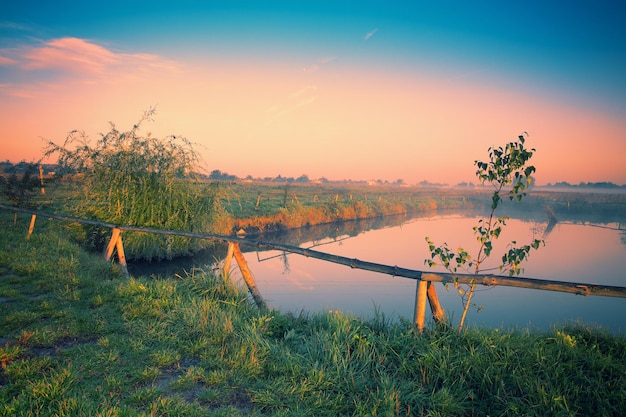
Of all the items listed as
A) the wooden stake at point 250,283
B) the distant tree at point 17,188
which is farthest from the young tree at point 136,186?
the wooden stake at point 250,283

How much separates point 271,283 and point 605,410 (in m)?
11.8

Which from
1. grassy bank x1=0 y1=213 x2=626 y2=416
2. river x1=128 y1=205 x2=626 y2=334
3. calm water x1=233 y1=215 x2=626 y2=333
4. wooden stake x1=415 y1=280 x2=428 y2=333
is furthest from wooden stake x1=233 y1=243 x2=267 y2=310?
wooden stake x1=415 y1=280 x2=428 y2=333

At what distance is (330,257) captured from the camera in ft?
18.8

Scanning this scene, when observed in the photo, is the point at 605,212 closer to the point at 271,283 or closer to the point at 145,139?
the point at 271,283

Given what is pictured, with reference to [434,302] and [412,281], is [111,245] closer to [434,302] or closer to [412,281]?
[434,302]

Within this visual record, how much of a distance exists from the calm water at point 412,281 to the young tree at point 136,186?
13.2 ft

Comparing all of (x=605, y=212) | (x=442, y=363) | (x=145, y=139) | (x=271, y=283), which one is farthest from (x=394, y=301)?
(x=605, y=212)

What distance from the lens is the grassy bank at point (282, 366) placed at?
135 inches

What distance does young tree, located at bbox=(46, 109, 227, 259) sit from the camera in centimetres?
1341

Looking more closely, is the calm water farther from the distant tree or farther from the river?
the distant tree

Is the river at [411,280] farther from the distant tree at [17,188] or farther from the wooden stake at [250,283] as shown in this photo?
the distant tree at [17,188]

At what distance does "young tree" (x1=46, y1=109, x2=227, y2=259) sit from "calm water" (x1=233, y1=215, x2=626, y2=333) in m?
4.03

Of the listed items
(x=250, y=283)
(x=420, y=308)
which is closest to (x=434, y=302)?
(x=420, y=308)

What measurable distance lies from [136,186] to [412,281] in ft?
40.8
